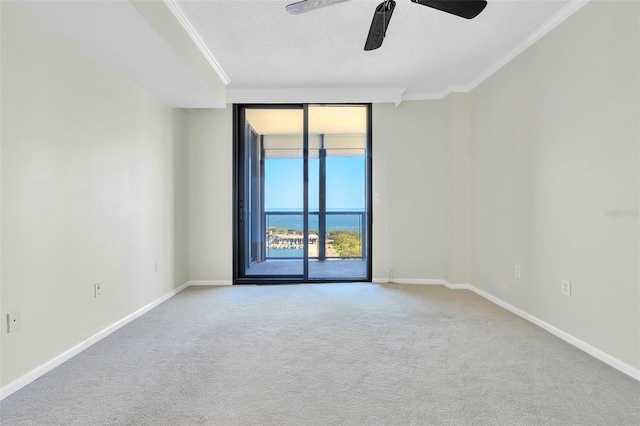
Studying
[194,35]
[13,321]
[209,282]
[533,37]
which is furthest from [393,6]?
[209,282]

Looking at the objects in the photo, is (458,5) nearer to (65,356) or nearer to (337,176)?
(337,176)

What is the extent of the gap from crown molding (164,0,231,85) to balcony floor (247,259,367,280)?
237 cm

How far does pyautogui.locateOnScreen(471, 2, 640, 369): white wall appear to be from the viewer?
1967 millimetres

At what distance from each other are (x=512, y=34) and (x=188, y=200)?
3.87 m

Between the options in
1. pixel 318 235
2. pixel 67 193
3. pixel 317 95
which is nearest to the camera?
pixel 67 193

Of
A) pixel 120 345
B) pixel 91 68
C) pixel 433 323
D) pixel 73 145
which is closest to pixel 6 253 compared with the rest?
pixel 73 145

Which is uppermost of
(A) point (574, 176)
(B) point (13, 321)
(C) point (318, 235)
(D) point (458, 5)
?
(D) point (458, 5)

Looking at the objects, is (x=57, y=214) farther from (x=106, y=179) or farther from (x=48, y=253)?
(x=106, y=179)

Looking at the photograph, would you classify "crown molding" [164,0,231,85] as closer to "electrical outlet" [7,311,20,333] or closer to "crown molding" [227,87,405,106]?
"crown molding" [227,87,405,106]

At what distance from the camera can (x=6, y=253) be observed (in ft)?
5.77

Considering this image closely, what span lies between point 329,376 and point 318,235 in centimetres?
261

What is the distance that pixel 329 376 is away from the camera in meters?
1.91

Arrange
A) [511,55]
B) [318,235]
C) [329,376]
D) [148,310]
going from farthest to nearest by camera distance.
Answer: [318,235]
[148,310]
[511,55]
[329,376]

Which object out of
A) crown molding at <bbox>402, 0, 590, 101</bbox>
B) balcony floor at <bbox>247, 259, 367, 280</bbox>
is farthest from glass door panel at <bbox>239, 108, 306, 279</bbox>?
crown molding at <bbox>402, 0, 590, 101</bbox>
